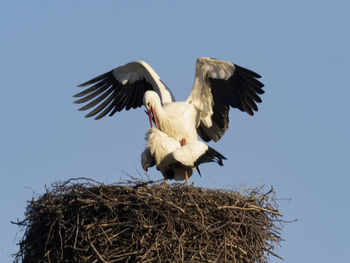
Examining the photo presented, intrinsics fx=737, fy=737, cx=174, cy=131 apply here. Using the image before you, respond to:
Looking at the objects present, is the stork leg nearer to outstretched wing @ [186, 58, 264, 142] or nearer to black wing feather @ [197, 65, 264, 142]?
outstretched wing @ [186, 58, 264, 142]

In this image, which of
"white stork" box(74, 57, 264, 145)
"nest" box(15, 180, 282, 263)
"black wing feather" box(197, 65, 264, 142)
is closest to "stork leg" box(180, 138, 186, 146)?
"white stork" box(74, 57, 264, 145)

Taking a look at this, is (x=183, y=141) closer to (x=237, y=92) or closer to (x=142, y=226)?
(x=237, y=92)

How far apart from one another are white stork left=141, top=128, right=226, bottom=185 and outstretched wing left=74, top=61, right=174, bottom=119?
1.41m

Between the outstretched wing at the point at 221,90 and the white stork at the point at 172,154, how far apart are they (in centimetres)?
74

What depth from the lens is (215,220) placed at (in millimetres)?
7148

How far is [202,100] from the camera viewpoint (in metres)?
9.20

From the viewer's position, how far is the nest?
6758mm

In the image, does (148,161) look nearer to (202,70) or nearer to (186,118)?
(186,118)

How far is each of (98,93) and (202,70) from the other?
5.43 feet

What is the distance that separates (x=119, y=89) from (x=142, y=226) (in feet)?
11.6

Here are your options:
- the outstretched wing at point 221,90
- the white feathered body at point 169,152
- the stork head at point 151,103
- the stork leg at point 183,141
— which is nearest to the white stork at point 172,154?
the white feathered body at point 169,152

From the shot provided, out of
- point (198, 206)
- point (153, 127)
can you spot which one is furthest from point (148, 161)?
point (198, 206)

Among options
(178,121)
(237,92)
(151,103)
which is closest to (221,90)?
(237,92)

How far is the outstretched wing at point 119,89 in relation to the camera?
9805 millimetres
